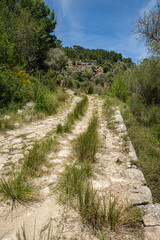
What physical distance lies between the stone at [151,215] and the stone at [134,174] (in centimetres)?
59

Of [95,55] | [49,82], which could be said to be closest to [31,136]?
[49,82]

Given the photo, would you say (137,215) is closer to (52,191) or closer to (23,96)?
(52,191)

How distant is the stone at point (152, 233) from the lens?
1266mm

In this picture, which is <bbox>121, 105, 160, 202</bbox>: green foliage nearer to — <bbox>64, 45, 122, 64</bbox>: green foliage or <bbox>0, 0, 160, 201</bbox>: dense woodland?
<bbox>0, 0, 160, 201</bbox>: dense woodland

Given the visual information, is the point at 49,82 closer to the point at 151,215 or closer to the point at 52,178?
the point at 52,178

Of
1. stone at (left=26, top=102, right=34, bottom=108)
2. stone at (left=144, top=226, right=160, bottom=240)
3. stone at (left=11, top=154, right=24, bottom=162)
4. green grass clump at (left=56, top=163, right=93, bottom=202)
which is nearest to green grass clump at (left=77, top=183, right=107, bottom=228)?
green grass clump at (left=56, top=163, right=93, bottom=202)

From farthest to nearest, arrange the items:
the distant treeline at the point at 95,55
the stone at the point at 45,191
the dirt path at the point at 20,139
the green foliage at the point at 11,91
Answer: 1. the distant treeline at the point at 95,55
2. the green foliage at the point at 11,91
3. the dirt path at the point at 20,139
4. the stone at the point at 45,191

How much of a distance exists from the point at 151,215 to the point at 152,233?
0.20m

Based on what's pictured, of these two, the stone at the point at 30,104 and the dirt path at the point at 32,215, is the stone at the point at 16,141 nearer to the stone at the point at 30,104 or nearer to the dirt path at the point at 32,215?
the dirt path at the point at 32,215

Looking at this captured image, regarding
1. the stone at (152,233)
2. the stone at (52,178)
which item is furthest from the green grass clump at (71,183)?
the stone at (152,233)

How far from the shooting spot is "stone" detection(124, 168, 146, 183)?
2199 mm

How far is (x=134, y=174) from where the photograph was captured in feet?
7.53

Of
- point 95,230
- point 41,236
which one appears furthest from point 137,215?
point 41,236

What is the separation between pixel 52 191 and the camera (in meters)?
1.84
